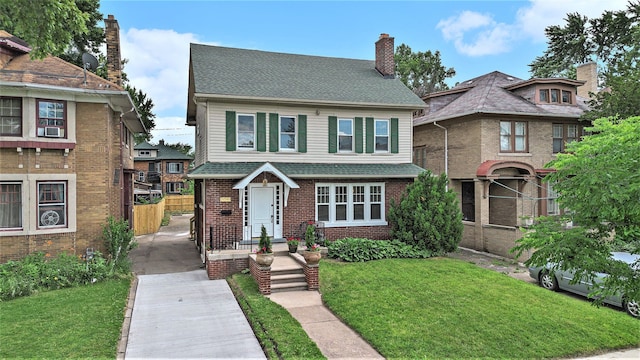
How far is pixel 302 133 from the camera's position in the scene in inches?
574

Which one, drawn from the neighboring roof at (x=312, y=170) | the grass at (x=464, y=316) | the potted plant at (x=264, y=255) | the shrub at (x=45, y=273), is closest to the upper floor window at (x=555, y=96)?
the neighboring roof at (x=312, y=170)

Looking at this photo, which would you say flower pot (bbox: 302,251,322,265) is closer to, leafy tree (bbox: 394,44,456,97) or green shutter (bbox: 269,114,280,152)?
green shutter (bbox: 269,114,280,152)

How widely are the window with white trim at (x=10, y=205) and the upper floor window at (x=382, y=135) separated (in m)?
12.3

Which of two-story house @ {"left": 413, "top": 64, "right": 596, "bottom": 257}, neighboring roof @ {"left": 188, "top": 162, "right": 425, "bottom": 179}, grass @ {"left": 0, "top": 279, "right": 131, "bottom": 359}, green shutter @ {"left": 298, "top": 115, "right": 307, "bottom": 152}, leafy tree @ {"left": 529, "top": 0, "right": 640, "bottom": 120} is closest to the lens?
grass @ {"left": 0, "top": 279, "right": 131, "bottom": 359}

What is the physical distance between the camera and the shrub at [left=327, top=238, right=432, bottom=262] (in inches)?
507

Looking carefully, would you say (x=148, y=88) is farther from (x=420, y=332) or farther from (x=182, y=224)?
(x=420, y=332)

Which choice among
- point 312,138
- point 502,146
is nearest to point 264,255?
point 312,138

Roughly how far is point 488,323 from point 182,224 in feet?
76.9

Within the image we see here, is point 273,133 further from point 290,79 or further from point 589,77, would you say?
point 589,77

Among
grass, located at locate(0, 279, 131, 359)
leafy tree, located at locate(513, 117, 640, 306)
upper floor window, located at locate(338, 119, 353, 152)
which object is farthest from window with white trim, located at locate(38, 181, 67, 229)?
leafy tree, located at locate(513, 117, 640, 306)

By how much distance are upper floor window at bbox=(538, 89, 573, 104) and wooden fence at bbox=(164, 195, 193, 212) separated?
30.2 metres

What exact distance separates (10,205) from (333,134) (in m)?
10.7

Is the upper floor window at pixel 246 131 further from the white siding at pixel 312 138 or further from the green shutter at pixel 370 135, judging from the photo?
the green shutter at pixel 370 135

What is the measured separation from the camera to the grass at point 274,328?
6.54 m
